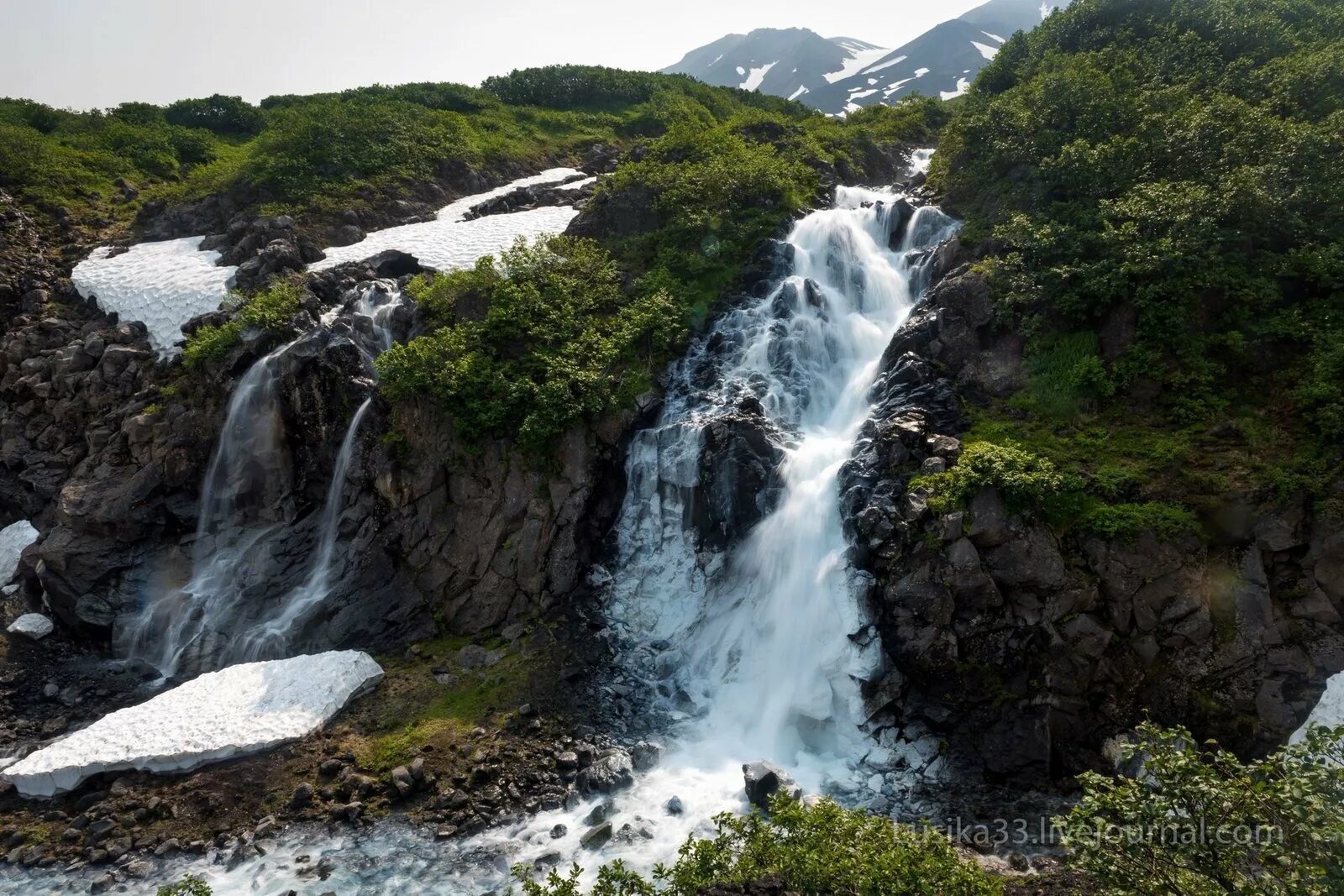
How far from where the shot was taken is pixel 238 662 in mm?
18500

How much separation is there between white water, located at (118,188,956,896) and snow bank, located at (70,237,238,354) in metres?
17.0

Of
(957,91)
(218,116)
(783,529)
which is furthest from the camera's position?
(957,91)

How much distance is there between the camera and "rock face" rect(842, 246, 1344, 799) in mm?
13094

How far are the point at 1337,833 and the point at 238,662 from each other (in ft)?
66.9

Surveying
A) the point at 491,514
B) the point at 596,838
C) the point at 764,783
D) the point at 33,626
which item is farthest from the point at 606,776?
the point at 33,626

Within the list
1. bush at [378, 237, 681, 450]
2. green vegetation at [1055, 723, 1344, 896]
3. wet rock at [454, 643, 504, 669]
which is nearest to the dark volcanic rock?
bush at [378, 237, 681, 450]

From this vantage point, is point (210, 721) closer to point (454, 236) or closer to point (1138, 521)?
point (1138, 521)

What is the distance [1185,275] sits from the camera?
16297 mm

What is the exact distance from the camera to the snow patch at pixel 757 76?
110812 millimetres

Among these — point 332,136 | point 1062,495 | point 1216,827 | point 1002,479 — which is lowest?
point 1216,827

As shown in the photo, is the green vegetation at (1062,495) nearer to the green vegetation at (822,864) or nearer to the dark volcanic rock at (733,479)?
the dark volcanic rock at (733,479)

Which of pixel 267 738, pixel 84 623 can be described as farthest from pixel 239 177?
pixel 267 738

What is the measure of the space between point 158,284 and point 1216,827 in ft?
106

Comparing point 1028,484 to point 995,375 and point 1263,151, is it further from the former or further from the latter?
point 1263,151
